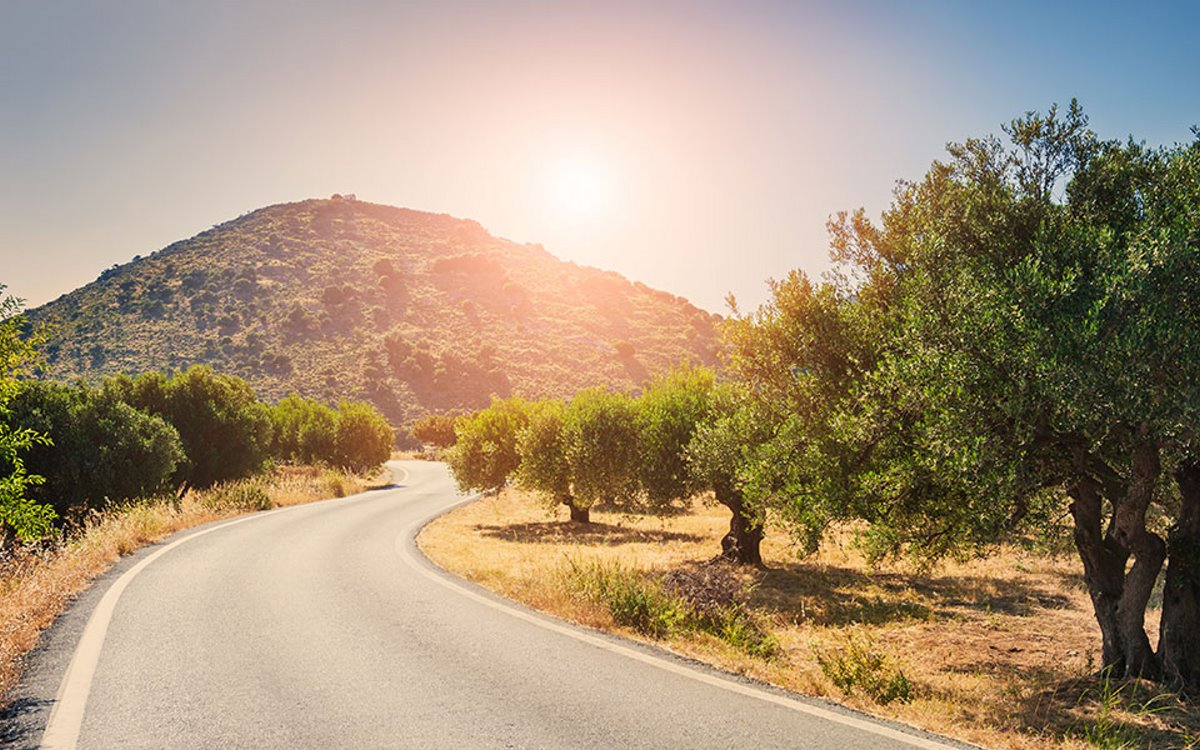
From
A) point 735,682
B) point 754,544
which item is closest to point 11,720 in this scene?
point 735,682

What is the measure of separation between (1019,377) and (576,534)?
65.7 ft

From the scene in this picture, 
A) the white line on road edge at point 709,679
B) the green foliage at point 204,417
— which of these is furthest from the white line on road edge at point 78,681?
the green foliage at point 204,417

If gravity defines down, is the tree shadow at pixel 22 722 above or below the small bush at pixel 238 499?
above

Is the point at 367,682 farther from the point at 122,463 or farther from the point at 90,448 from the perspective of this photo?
the point at 122,463

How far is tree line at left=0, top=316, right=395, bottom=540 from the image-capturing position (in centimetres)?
786

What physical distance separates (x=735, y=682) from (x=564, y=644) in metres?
2.36

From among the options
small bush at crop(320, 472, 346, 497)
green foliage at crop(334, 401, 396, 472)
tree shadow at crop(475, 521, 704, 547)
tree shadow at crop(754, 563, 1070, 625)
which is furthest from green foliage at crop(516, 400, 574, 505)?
green foliage at crop(334, 401, 396, 472)

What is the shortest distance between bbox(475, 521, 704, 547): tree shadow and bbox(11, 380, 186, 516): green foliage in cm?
1239

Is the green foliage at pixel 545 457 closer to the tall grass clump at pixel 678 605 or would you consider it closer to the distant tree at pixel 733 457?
the distant tree at pixel 733 457

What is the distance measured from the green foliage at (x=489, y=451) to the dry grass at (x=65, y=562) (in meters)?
7.84

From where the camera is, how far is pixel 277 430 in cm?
4934

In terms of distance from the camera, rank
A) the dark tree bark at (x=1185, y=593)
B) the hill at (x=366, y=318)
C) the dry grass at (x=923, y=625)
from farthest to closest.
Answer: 1. the hill at (x=366, y=318)
2. the dark tree bark at (x=1185, y=593)
3. the dry grass at (x=923, y=625)

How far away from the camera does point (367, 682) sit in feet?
23.6

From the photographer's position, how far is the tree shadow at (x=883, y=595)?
14.6 metres
